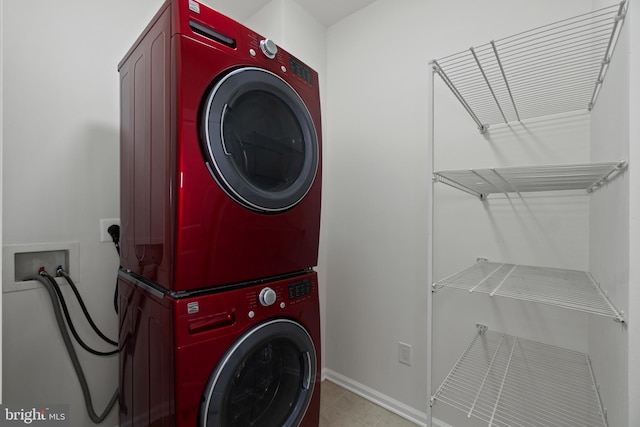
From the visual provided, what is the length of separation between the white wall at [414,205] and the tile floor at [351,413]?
0.10 metres

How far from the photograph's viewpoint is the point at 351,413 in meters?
1.76

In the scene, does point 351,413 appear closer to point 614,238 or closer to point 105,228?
point 614,238

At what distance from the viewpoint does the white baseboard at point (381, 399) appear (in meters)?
1.67

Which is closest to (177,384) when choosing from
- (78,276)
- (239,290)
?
(239,290)

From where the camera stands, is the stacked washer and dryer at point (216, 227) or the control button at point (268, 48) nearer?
the stacked washer and dryer at point (216, 227)

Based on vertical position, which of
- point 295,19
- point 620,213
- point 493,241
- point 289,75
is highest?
point 295,19

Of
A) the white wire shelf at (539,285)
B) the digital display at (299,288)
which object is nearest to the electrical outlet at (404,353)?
the white wire shelf at (539,285)

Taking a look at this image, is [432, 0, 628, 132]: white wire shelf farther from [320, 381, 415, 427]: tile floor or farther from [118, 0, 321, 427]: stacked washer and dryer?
[320, 381, 415, 427]: tile floor

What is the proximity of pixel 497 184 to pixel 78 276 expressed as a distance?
6.42 ft

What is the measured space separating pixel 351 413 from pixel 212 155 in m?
1.67

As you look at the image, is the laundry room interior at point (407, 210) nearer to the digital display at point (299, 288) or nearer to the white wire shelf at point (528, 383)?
the white wire shelf at point (528, 383)

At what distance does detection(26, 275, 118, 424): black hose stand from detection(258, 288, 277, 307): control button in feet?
3.32

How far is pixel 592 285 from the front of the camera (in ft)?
3.65

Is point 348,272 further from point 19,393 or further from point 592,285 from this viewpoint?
point 19,393
